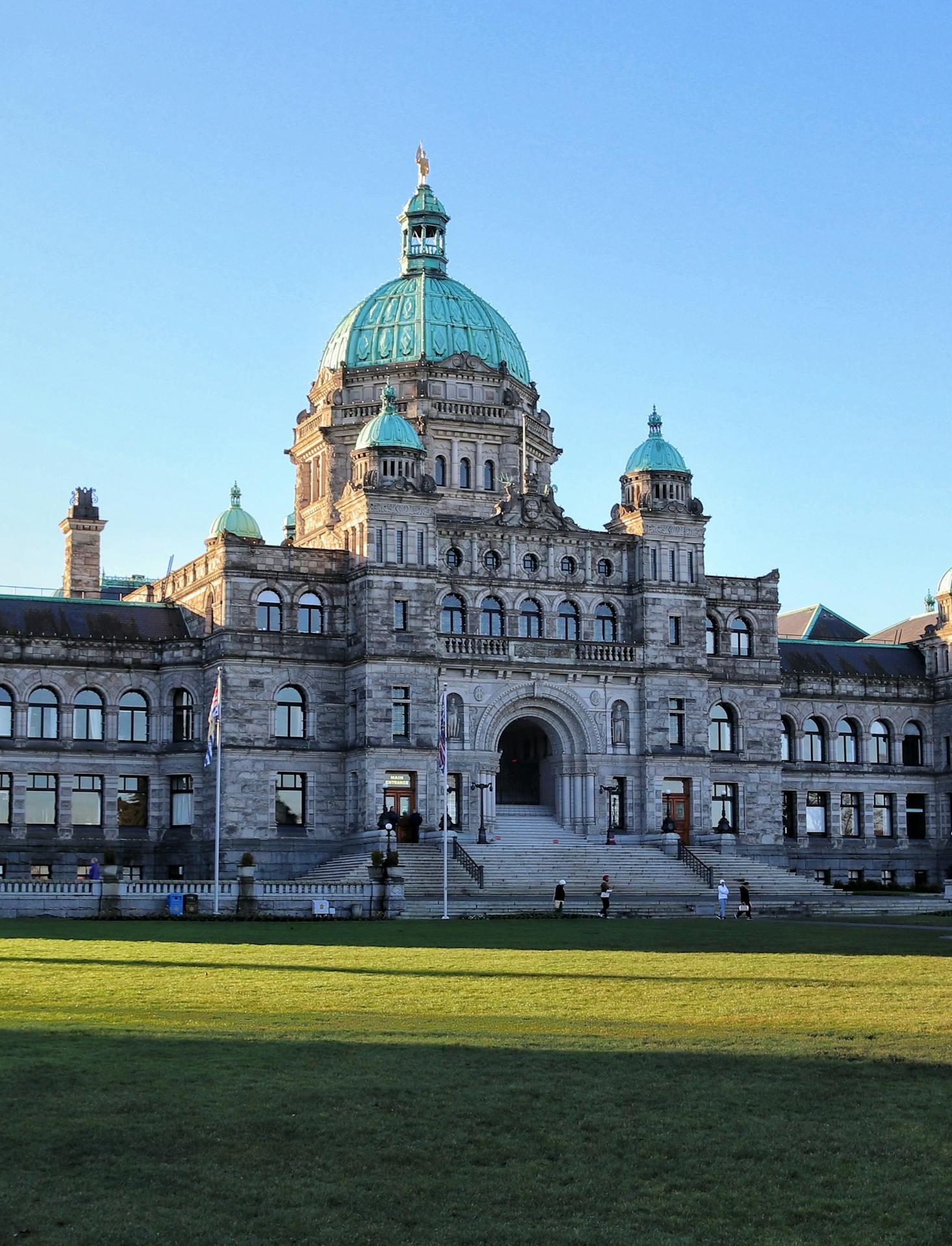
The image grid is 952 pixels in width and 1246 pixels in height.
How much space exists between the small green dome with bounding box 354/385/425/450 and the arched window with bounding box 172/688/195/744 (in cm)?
1431

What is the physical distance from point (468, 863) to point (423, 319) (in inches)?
1296

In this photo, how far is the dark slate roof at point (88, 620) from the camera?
85062 millimetres

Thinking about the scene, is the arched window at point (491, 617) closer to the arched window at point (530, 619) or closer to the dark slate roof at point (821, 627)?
the arched window at point (530, 619)

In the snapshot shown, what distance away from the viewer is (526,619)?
8706cm

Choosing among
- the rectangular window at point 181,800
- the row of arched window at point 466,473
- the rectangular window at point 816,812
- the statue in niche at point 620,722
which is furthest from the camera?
the rectangular window at point 816,812

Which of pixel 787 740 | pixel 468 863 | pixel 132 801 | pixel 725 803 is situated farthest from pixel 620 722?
pixel 132 801

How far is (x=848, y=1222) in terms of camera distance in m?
16.0

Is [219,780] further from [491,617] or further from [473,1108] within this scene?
[473,1108]

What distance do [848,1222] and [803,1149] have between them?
8.73 ft

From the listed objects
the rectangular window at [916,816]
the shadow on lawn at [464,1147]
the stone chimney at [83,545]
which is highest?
the stone chimney at [83,545]

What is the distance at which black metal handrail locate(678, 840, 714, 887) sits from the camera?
262 feet

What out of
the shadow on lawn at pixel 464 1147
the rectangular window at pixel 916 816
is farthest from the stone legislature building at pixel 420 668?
the shadow on lawn at pixel 464 1147

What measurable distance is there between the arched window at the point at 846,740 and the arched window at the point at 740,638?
906cm

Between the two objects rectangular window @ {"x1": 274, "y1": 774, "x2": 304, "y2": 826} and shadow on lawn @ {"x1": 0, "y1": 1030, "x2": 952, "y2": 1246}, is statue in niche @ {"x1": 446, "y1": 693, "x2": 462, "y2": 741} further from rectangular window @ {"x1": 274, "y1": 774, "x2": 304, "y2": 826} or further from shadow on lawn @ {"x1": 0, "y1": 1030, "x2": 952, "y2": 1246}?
shadow on lawn @ {"x1": 0, "y1": 1030, "x2": 952, "y2": 1246}
